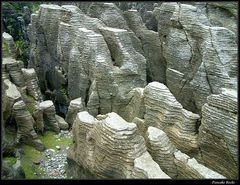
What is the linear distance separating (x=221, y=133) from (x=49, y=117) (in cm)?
886

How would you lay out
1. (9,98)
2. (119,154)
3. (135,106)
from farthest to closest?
(135,106) → (9,98) → (119,154)

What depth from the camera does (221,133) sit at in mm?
12930

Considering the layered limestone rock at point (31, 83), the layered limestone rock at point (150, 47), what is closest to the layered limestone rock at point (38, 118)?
the layered limestone rock at point (31, 83)

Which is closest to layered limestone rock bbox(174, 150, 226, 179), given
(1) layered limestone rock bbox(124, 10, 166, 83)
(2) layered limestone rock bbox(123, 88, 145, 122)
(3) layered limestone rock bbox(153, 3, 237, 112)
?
(2) layered limestone rock bbox(123, 88, 145, 122)

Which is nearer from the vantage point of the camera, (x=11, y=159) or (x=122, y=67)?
(x=11, y=159)

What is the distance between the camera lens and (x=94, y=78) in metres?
18.6

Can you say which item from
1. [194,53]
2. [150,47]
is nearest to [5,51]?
[150,47]

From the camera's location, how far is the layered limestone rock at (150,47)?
21297mm

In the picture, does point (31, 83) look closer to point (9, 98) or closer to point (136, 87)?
point (9, 98)

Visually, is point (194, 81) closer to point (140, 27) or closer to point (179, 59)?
point (179, 59)

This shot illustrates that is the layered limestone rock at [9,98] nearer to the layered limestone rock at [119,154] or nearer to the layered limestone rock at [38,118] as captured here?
the layered limestone rock at [38,118]

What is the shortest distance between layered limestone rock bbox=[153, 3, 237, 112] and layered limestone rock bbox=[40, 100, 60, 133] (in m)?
5.93

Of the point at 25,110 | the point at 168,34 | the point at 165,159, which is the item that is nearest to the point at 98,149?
the point at 165,159

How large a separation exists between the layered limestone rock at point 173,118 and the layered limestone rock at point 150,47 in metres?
6.33
